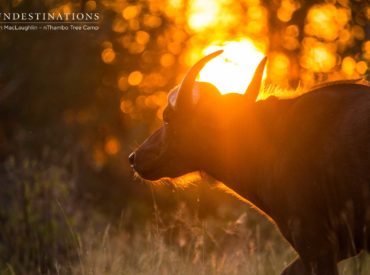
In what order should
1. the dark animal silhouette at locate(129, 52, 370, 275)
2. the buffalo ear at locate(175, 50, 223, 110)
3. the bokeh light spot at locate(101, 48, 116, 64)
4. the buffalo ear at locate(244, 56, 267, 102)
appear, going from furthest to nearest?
the bokeh light spot at locate(101, 48, 116, 64)
the buffalo ear at locate(244, 56, 267, 102)
the buffalo ear at locate(175, 50, 223, 110)
the dark animal silhouette at locate(129, 52, 370, 275)

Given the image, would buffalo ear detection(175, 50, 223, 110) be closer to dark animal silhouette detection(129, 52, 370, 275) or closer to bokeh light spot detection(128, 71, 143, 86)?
dark animal silhouette detection(129, 52, 370, 275)

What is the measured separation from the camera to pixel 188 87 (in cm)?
814

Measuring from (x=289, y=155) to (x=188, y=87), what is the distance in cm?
127

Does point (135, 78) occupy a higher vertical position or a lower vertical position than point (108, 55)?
lower

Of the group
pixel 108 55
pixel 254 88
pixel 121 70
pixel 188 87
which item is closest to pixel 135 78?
pixel 121 70

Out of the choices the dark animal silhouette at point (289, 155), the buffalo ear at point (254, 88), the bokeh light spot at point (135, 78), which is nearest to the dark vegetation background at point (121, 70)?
the bokeh light spot at point (135, 78)

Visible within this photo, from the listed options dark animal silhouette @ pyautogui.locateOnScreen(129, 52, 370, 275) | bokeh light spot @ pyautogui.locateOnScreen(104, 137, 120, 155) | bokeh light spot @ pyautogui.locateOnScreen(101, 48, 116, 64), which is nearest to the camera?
dark animal silhouette @ pyautogui.locateOnScreen(129, 52, 370, 275)

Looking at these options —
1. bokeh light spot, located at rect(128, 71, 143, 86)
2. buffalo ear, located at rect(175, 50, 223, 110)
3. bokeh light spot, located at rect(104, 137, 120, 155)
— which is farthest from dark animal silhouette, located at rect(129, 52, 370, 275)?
bokeh light spot, located at rect(128, 71, 143, 86)

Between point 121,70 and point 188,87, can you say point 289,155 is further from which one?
point 121,70

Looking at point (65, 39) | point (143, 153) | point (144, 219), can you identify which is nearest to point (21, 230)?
point (143, 153)

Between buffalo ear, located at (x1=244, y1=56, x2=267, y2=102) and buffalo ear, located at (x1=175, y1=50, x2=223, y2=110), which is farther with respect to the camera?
buffalo ear, located at (x1=244, y1=56, x2=267, y2=102)

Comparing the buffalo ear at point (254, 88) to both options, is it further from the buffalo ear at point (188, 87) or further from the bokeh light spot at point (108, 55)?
the bokeh light spot at point (108, 55)

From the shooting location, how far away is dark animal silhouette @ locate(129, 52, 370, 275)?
686 centimetres

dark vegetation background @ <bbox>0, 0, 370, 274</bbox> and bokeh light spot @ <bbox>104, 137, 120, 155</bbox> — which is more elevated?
dark vegetation background @ <bbox>0, 0, 370, 274</bbox>
